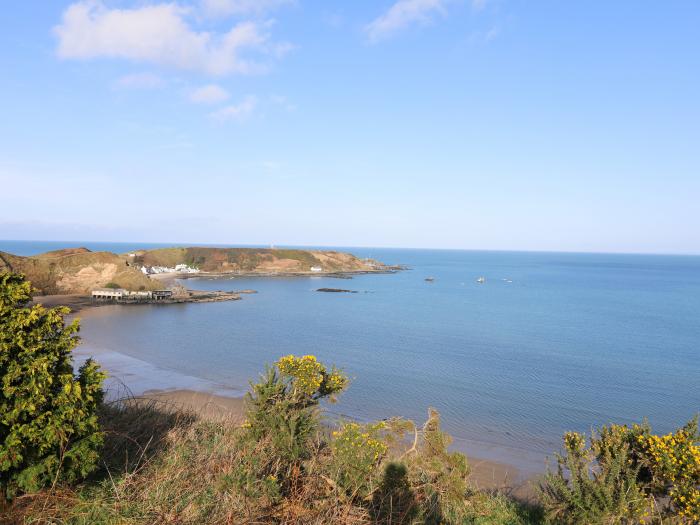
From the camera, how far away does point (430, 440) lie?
1116 cm

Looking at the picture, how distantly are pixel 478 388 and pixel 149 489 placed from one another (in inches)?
1063

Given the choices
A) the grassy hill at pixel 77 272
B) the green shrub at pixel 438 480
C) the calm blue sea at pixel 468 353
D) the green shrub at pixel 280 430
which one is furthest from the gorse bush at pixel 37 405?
the grassy hill at pixel 77 272

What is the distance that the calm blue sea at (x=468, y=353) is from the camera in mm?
25188

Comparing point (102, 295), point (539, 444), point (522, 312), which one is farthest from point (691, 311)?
point (102, 295)

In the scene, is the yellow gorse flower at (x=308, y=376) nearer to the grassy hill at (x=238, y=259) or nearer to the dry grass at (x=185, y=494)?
the dry grass at (x=185, y=494)

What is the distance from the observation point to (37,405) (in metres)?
6.18

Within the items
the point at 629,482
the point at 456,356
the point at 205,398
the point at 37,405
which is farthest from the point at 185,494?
the point at 456,356

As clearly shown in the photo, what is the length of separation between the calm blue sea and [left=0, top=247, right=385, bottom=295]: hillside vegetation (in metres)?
11.5

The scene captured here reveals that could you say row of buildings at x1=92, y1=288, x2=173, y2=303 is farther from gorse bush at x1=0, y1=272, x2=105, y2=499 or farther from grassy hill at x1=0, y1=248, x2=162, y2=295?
gorse bush at x1=0, y1=272, x2=105, y2=499

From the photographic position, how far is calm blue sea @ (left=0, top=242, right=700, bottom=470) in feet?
82.6

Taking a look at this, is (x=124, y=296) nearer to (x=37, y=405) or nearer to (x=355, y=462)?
(x=37, y=405)

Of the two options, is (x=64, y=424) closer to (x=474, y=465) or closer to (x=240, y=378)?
(x=474, y=465)

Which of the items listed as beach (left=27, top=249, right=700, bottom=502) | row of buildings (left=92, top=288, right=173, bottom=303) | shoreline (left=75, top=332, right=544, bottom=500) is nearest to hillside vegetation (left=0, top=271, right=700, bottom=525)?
shoreline (left=75, top=332, right=544, bottom=500)

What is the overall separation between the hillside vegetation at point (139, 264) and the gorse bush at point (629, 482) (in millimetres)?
10049
